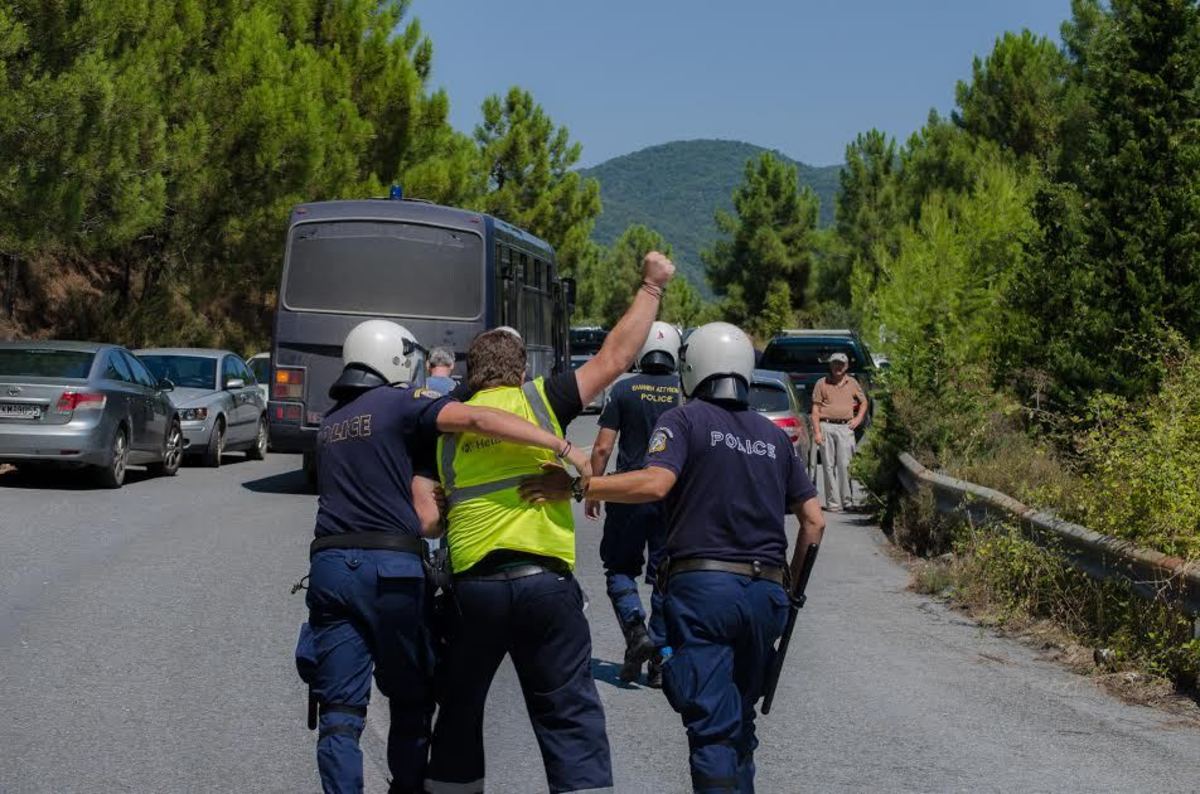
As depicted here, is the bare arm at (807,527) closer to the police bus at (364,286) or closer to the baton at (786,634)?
the baton at (786,634)

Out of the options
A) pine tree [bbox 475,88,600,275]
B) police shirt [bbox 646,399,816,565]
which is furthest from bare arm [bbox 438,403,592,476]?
pine tree [bbox 475,88,600,275]

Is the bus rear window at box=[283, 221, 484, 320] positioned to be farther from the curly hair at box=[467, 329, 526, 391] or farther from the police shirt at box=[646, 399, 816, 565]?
the police shirt at box=[646, 399, 816, 565]

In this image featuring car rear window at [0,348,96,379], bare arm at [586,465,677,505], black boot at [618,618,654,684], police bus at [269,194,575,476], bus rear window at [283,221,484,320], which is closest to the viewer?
bare arm at [586,465,677,505]

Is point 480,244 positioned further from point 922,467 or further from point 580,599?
point 580,599

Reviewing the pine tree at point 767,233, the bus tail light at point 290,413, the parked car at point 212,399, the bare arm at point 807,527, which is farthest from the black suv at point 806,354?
the pine tree at point 767,233

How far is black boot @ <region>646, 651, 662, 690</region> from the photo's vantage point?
8289 millimetres

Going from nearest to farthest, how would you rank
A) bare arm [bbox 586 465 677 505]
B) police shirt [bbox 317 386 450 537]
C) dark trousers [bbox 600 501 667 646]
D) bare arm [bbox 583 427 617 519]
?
bare arm [bbox 586 465 677 505] → police shirt [bbox 317 386 450 537] → bare arm [bbox 583 427 617 519] → dark trousers [bbox 600 501 667 646]

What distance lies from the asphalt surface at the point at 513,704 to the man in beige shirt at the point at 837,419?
4.90 meters

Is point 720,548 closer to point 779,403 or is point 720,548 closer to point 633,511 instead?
point 633,511

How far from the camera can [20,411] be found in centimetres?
1745

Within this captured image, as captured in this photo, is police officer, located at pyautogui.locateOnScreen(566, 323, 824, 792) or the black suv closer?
police officer, located at pyautogui.locateOnScreen(566, 323, 824, 792)

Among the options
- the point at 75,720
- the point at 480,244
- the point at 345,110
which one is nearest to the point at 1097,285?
the point at 480,244

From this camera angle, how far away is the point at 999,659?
9164mm

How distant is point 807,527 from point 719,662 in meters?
0.65
